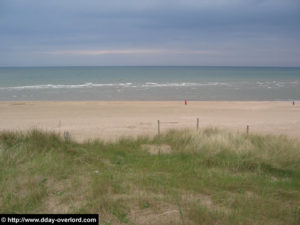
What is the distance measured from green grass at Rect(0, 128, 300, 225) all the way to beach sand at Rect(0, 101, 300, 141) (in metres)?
4.98

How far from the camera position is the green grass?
11.9 ft

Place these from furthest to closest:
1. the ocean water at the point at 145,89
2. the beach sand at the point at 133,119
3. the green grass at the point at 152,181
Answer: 1. the ocean water at the point at 145,89
2. the beach sand at the point at 133,119
3. the green grass at the point at 152,181

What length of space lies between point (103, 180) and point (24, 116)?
1511cm

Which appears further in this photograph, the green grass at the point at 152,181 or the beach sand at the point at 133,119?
the beach sand at the point at 133,119

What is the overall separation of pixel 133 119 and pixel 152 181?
11.9 meters

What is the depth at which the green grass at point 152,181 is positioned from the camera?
11.9 ft

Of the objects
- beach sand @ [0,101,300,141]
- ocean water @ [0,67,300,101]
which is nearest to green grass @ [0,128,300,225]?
beach sand @ [0,101,300,141]

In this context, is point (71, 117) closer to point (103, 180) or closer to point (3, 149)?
point (3, 149)

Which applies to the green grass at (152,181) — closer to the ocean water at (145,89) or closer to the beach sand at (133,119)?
the beach sand at (133,119)

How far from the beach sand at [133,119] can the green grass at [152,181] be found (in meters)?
4.98

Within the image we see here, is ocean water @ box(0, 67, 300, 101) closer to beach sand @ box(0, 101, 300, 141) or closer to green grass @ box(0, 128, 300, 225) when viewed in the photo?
beach sand @ box(0, 101, 300, 141)

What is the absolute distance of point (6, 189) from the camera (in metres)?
4.06

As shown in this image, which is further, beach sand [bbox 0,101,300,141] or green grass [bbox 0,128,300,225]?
beach sand [bbox 0,101,300,141]

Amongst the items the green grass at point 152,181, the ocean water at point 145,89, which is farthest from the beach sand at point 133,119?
the ocean water at point 145,89
